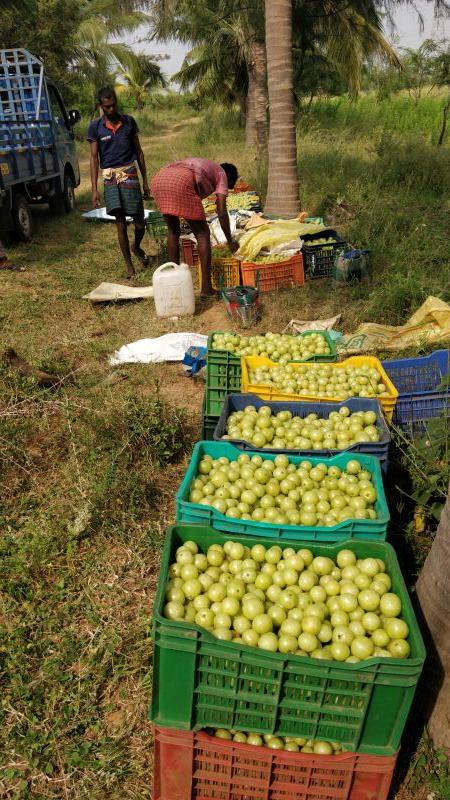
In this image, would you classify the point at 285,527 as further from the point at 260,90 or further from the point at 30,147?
the point at 260,90

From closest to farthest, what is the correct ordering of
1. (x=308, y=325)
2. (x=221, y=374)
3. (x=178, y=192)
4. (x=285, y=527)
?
(x=285, y=527) < (x=221, y=374) < (x=308, y=325) < (x=178, y=192)

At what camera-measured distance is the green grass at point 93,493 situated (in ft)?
7.72

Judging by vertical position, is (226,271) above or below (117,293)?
above

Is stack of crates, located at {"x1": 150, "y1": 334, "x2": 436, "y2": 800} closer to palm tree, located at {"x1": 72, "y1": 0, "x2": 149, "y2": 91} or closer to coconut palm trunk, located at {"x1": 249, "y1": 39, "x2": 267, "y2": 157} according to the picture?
coconut palm trunk, located at {"x1": 249, "y1": 39, "x2": 267, "y2": 157}

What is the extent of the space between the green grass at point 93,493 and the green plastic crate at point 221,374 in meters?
0.31

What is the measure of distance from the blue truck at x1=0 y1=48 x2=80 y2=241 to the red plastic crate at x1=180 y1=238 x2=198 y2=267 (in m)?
3.36

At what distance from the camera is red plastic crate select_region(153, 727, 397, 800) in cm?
186

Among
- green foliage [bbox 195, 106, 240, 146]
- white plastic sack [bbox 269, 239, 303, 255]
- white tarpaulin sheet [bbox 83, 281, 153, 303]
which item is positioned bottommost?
green foliage [bbox 195, 106, 240, 146]

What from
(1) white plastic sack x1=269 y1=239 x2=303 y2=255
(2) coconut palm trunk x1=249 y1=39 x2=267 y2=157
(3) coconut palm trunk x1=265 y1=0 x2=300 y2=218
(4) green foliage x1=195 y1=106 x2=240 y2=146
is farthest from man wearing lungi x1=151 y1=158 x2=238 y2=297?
(4) green foliage x1=195 y1=106 x2=240 y2=146

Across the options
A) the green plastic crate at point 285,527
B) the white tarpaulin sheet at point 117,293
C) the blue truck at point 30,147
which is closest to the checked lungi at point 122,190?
the white tarpaulin sheet at point 117,293

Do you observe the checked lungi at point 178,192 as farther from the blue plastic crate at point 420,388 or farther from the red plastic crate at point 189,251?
the blue plastic crate at point 420,388

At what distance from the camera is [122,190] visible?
7.37m

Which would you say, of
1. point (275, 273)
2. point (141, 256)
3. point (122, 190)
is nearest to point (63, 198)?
point (141, 256)

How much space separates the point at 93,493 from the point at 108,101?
18.2 ft
